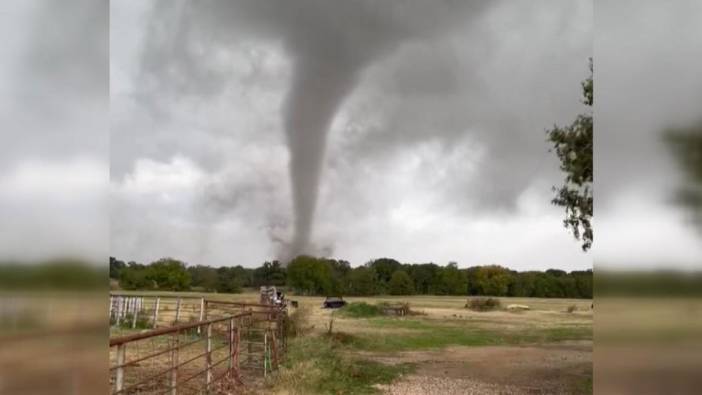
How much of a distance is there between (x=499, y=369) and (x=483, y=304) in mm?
Answer: 423

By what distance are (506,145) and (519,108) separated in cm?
25

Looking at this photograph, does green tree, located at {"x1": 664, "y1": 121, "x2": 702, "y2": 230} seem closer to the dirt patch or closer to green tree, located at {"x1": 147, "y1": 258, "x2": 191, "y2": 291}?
the dirt patch

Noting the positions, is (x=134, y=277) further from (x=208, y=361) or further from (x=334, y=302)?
(x=334, y=302)

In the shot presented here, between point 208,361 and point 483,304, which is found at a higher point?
point 483,304

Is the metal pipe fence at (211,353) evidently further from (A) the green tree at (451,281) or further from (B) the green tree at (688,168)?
(B) the green tree at (688,168)

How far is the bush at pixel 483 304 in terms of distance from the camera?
378cm

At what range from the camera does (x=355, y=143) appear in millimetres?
3896

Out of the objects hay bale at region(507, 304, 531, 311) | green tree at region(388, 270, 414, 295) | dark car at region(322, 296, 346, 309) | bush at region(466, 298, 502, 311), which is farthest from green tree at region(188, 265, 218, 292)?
hay bale at region(507, 304, 531, 311)

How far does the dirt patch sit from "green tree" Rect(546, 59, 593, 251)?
0.73 metres

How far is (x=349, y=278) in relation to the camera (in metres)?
3.92

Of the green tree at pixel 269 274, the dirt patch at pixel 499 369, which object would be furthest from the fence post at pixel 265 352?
the dirt patch at pixel 499 369

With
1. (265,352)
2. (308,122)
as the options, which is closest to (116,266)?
(265,352)

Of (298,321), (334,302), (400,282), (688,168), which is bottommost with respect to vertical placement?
(298,321)

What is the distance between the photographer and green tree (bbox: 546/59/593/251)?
357 cm
